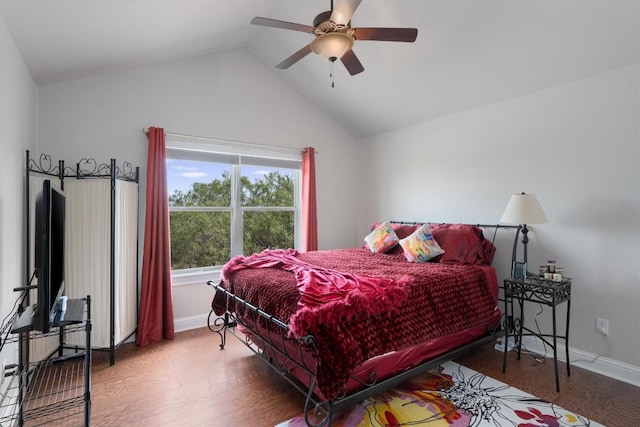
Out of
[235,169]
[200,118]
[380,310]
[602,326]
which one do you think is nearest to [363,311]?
[380,310]

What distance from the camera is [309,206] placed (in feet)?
14.5

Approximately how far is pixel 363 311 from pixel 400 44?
8.27 feet

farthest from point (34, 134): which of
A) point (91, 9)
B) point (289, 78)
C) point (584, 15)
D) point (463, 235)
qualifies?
point (584, 15)

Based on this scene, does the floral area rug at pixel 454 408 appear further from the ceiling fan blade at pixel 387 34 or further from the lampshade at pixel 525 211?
the ceiling fan blade at pixel 387 34

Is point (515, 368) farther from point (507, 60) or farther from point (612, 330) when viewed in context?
point (507, 60)

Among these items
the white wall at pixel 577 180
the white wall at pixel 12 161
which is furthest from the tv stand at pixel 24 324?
the white wall at pixel 577 180

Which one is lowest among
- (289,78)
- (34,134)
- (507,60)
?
(34,134)

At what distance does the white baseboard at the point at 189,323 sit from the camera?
11.8ft

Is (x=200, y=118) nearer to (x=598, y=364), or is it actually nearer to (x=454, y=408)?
(x=454, y=408)

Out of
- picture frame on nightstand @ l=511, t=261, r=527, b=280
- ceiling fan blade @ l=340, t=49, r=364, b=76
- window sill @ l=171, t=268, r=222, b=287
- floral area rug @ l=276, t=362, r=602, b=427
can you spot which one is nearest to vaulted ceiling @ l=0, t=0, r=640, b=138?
ceiling fan blade @ l=340, t=49, r=364, b=76

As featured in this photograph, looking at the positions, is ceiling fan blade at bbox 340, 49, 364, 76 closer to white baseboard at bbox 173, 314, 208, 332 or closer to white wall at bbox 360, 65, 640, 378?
white wall at bbox 360, 65, 640, 378

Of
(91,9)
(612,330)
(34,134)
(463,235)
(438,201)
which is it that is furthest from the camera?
(438,201)

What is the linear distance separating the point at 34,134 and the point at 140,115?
2.93ft

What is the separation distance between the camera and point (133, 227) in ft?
10.5
